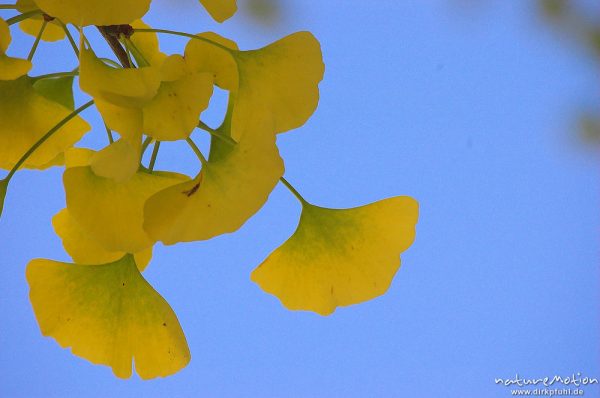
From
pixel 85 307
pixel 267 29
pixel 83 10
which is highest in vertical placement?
pixel 83 10

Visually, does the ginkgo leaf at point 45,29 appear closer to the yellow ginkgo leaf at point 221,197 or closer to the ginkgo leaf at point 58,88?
the ginkgo leaf at point 58,88

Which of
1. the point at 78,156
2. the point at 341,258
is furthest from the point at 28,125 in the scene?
the point at 341,258

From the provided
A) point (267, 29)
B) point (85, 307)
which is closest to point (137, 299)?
point (85, 307)

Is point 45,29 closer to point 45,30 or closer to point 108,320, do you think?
point 45,30

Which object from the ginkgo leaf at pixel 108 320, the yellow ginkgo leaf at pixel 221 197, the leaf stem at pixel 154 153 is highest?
the yellow ginkgo leaf at pixel 221 197

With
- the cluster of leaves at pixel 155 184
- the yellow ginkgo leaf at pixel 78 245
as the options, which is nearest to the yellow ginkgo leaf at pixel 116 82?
the cluster of leaves at pixel 155 184

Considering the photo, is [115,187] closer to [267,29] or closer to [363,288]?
[363,288]

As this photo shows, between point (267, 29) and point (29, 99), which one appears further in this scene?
point (267, 29)

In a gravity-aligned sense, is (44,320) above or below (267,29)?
above

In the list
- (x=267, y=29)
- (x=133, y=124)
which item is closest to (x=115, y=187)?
(x=133, y=124)

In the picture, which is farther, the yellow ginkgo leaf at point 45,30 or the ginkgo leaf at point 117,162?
the yellow ginkgo leaf at point 45,30
